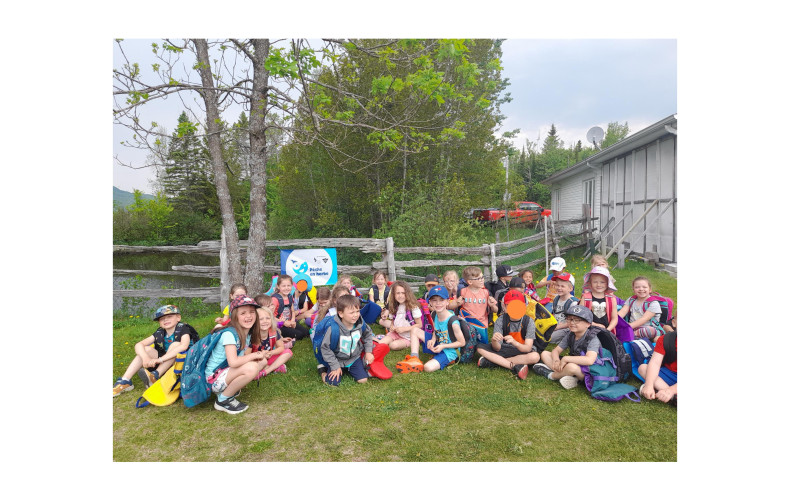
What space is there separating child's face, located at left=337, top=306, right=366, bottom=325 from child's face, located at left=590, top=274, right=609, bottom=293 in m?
2.65

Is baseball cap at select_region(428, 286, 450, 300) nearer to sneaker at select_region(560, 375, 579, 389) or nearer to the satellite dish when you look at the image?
sneaker at select_region(560, 375, 579, 389)

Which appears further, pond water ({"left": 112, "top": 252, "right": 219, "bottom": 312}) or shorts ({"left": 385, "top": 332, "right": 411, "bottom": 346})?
pond water ({"left": 112, "top": 252, "right": 219, "bottom": 312})

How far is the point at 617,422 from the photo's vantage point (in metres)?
3.23

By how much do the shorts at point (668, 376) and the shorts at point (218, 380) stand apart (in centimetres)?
386

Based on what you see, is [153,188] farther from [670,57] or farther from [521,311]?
[670,57]

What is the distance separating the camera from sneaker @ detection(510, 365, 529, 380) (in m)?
4.16

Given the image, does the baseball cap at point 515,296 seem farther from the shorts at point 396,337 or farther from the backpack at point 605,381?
the shorts at point 396,337

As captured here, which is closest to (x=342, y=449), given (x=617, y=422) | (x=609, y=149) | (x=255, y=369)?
(x=255, y=369)

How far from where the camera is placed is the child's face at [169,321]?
4.15 meters

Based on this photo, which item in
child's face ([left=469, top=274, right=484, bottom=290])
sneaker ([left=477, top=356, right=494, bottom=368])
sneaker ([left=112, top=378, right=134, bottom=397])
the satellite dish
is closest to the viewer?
sneaker ([left=112, top=378, right=134, bottom=397])

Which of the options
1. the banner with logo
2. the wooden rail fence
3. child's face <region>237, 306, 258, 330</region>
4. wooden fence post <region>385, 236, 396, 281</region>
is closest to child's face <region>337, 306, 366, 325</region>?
child's face <region>237, 306, 258, 330</region>

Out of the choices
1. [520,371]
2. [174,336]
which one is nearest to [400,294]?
[520,371]

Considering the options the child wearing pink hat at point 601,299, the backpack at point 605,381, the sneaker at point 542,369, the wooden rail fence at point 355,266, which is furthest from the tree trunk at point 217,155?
the backpack at point 605,381

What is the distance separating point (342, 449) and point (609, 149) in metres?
11.1
